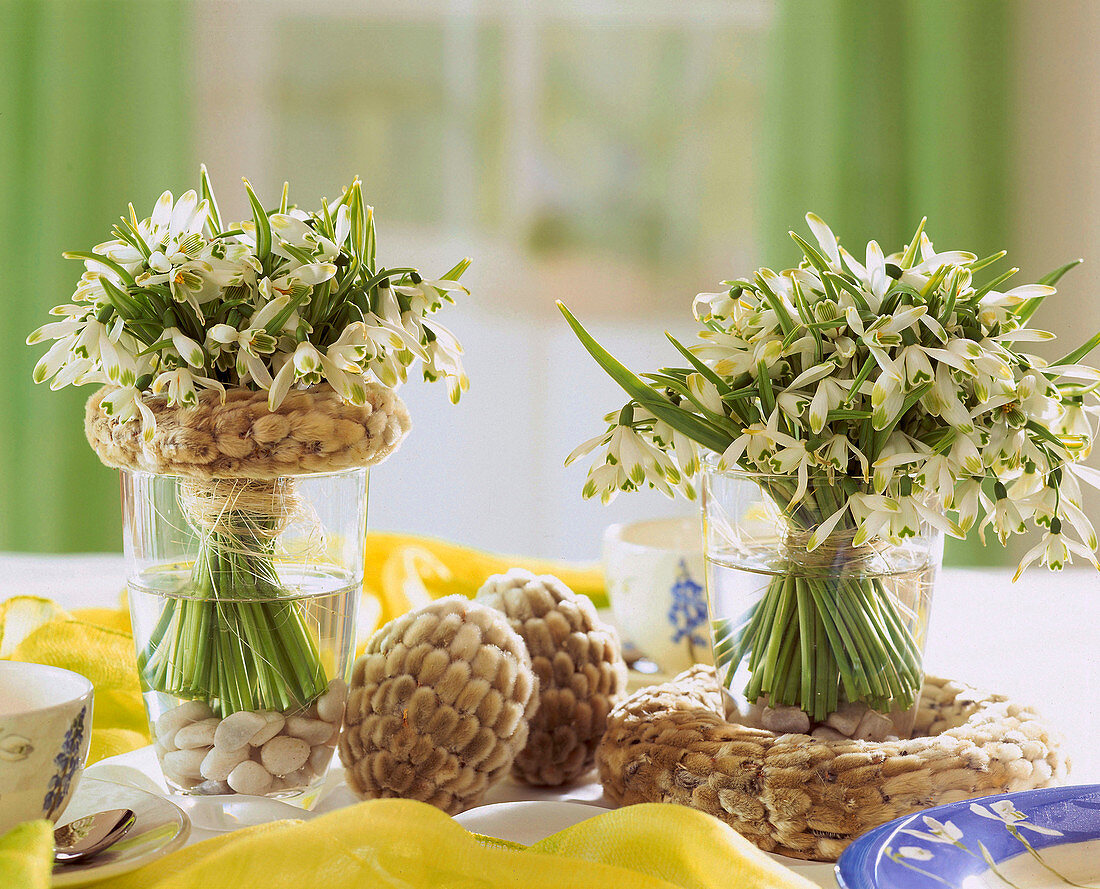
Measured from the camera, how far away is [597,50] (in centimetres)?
267

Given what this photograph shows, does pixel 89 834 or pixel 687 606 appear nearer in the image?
pixel 89 834

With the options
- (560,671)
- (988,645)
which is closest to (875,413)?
(560,671)

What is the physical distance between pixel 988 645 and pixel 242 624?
67cm

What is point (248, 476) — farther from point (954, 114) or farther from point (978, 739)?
point (954, 114)

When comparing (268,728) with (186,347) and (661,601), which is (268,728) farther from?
(661,601)

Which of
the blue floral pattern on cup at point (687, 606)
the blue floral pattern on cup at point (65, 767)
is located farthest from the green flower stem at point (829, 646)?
the blue floral pattern on cup at point (65, 767)

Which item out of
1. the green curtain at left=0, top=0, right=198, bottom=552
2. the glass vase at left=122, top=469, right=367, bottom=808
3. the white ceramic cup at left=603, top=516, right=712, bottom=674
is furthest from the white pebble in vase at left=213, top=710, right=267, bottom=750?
the green curtain at left=0, top=0, right=198, bottom=552

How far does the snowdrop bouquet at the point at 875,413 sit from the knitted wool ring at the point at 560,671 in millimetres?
88

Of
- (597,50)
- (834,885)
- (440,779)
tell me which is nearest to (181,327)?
(440,779)

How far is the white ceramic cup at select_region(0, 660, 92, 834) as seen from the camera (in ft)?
1.24

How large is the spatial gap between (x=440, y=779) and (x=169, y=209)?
31 cm

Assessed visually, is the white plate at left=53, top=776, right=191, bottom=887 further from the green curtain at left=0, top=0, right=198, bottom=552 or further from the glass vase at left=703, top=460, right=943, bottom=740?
the green curtain at left=0, top=0, right=198, bottom=552

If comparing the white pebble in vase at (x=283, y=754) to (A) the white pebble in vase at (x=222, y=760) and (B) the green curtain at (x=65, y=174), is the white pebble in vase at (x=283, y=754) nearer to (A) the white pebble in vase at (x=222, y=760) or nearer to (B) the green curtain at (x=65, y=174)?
(A) the white pebble in vase at (x=222, y=760)

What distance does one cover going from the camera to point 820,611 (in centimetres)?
52
